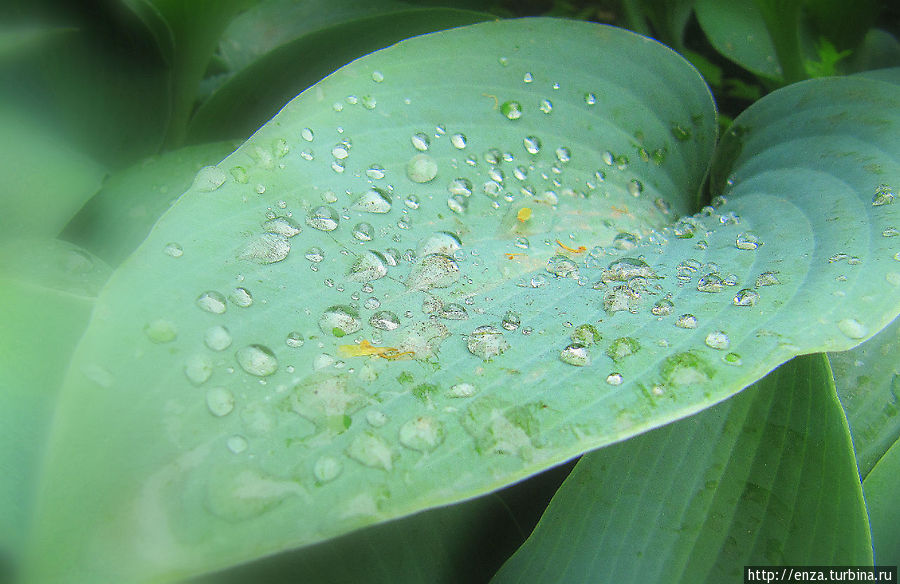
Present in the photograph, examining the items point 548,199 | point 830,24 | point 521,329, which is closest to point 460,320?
point 521,329

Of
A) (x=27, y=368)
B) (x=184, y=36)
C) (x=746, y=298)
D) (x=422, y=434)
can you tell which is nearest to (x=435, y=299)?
(x=422, y=434)

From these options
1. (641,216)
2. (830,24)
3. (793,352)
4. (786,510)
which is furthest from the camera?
(830,24)

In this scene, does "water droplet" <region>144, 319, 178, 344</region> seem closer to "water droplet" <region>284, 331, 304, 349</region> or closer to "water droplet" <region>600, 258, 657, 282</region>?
"water droplet" <region>284, 331, 304, 349</region>

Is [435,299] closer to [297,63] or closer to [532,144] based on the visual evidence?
[532,144]

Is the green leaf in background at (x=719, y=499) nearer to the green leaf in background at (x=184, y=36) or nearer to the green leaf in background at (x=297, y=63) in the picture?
the green leaf in background at (x=297, y=63)

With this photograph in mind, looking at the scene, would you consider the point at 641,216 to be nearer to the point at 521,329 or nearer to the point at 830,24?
the point at 521,329

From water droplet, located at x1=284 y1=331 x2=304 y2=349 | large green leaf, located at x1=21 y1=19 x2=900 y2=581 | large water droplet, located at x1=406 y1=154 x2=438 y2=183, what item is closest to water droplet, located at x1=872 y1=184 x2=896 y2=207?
large green leaf, located at x1=21 y1=19 x2=900 y2=581
